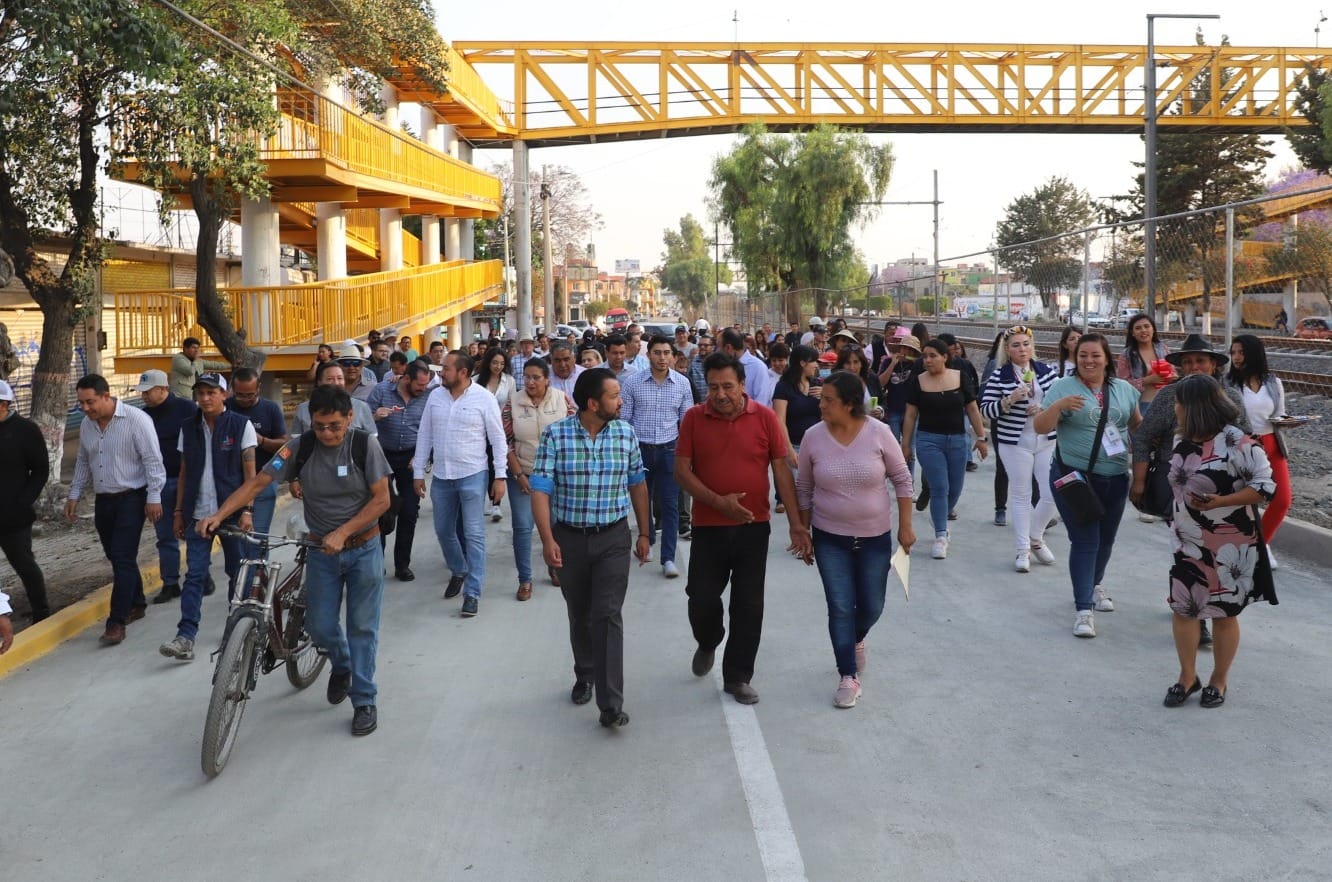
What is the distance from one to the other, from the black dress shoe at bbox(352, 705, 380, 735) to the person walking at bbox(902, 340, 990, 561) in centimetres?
518

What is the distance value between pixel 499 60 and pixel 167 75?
2796cm

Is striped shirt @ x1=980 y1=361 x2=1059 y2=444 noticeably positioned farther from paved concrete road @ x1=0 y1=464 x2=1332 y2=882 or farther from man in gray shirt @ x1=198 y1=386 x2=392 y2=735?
man in gray shirt @ x1=198 y1=386 x2=392 y2=735

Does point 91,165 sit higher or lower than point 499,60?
lower

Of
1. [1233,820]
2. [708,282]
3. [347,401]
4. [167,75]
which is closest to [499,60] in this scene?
[167,75]

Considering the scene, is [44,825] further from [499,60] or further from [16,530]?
[499,60]

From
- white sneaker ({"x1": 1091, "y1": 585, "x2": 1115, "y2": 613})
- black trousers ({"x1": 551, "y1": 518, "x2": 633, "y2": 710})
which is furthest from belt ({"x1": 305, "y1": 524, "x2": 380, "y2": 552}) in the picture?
white sneaker ({"x1": 1091, "y1": 585, "x2": 1115, "y2": 613})

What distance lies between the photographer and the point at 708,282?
162m

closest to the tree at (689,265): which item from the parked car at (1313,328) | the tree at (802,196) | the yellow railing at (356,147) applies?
the tree at (802,196)

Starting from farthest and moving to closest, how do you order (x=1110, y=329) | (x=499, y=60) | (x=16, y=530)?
(x=499, y=60), (x=1110, y=329), (x=16, y=530)

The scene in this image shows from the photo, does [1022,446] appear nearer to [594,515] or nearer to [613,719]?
[594,515]

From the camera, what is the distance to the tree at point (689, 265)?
164 meters

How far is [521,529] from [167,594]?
2.58 m

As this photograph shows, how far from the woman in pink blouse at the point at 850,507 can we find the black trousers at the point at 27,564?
5073 mm

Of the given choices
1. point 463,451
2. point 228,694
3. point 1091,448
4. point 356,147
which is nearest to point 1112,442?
point 1091,448
